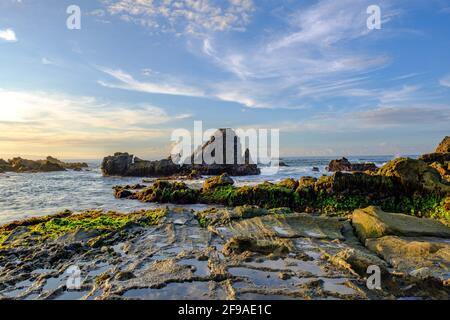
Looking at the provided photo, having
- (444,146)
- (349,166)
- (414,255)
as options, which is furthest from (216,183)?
(349,166)

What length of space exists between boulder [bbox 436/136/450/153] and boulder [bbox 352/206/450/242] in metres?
23.3

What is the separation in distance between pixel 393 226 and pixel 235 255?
5.31 metres

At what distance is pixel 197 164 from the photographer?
2443 inches

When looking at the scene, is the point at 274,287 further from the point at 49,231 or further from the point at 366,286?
the point at 49,231

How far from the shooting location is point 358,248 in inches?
372

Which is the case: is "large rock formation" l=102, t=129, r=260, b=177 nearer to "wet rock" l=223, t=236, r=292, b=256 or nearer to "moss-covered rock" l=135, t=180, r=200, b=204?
"moss-covered rock" l=135, t=180, r=200, b=204

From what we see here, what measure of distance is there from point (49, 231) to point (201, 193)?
39.0ft

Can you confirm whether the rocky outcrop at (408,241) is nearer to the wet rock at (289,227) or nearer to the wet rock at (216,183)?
the wet rock at (289,227)

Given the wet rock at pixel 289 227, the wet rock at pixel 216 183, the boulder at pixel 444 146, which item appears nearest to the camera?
the wet rock at pixel 289 227

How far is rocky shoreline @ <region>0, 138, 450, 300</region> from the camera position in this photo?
644 cm

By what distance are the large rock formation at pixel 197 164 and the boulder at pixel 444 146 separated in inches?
1132

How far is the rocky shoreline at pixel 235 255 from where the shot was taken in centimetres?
644

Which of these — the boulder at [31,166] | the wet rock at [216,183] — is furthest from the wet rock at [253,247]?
the boulder at [31,166]
